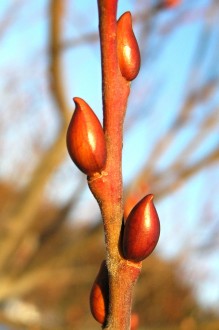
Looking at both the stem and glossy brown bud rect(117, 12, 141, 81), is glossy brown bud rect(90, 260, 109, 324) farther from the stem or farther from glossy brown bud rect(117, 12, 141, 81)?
glossy brown bud rect(117, 12, 141, 81)

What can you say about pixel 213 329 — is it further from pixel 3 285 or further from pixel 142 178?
pixel 3 285

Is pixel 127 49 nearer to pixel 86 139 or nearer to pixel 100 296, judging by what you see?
pixel 86 139

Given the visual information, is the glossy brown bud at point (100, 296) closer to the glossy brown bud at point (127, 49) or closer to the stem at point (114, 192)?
the stem at point (114, 192)

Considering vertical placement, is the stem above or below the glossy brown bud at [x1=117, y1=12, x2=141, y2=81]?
below

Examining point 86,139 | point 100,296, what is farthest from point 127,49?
point 100,296

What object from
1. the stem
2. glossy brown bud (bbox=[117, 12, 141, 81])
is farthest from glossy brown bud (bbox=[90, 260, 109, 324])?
glossy brown bud (bbox=[117, 12, 141, 81])

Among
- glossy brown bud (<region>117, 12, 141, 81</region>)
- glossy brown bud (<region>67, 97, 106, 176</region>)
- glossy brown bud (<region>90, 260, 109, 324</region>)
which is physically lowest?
glossy brown bud (<region>90, 260, 109, 324</region>)
